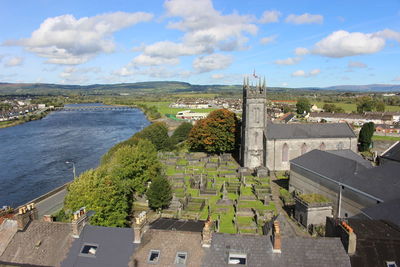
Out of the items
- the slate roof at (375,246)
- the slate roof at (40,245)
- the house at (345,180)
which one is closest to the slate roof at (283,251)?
the slate roof at (375,246)

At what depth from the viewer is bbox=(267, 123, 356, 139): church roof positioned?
46625mm

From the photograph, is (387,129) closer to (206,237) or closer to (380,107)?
(380,107)

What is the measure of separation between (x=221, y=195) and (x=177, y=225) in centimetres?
1329

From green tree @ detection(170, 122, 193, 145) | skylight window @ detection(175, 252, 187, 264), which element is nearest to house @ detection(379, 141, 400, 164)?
skylight window @ detection(175, 252, 187, 264)

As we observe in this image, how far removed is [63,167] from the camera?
5606 cm

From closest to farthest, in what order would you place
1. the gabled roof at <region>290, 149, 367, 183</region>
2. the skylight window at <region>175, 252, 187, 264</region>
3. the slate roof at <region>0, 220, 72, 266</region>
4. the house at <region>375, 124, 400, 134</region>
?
1. the skylight window at <region>175, 252, 187, 264</region>
2. the slate roof at <region>0, 220, 72, 266</region>
3. the gabled roof at <region>290, 149, 367, 183</region>
4. the house at <region>375, 124, 400, 134</region>

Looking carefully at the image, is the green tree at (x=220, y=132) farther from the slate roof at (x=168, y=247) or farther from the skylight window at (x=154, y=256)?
the skylight window at (x=154, y=256)

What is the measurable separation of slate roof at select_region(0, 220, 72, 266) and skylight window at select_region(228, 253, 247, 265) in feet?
25.3

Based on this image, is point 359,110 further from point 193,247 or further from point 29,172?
point 193,247

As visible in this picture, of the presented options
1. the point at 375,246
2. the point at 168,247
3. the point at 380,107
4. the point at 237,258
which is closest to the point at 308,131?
the point at 375,246

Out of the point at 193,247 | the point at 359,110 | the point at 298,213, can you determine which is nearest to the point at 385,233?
the point at 193,247

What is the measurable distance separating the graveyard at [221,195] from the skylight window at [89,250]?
545 inches

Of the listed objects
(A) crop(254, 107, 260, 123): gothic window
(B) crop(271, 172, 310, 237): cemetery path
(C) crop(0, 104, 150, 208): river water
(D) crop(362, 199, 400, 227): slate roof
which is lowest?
(C) crop(0, 104, 150, 208): river water

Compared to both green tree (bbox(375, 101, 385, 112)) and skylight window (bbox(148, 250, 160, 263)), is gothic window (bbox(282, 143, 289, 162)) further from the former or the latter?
green tree (bbox(375, 101, 385, 112))
